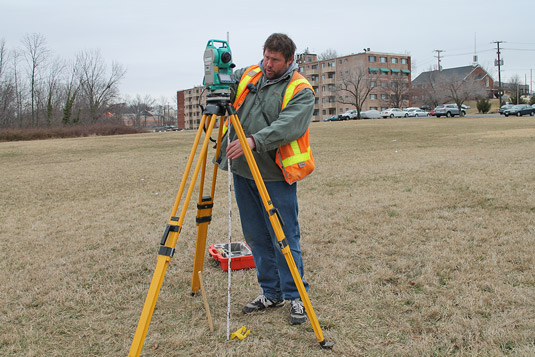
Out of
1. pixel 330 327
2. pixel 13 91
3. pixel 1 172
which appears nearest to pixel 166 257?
pixel 330 327

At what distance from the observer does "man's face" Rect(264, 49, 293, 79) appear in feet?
9.23

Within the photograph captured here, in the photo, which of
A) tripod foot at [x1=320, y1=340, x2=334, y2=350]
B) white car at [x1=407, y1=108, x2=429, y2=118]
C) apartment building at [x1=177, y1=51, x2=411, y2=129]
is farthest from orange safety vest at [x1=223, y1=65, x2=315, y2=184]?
apartment building at [x1=177, y1=51, x2=411, y2=129]

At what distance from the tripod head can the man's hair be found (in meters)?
0.27

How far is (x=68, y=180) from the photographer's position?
10.2 metres

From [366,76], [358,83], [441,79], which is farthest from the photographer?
[366,76]

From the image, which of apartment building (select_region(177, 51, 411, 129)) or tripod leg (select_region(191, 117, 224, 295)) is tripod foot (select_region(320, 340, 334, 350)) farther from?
apartment building (select_region(177, 51, 411, 129))

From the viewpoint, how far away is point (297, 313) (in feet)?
10.3

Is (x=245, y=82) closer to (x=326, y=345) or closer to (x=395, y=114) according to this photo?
(x=326, y=345)

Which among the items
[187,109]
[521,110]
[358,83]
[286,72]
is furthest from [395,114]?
[187,109]

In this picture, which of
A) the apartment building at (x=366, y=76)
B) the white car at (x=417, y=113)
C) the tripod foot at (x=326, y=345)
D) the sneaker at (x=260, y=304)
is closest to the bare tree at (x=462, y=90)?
the white car at (x=417, y=113)

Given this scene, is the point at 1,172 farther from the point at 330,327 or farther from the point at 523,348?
the point at 523,348

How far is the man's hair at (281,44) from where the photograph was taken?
279 centimetres

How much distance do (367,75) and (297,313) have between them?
79340 millimetres

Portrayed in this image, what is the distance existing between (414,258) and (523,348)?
1.66 metres
